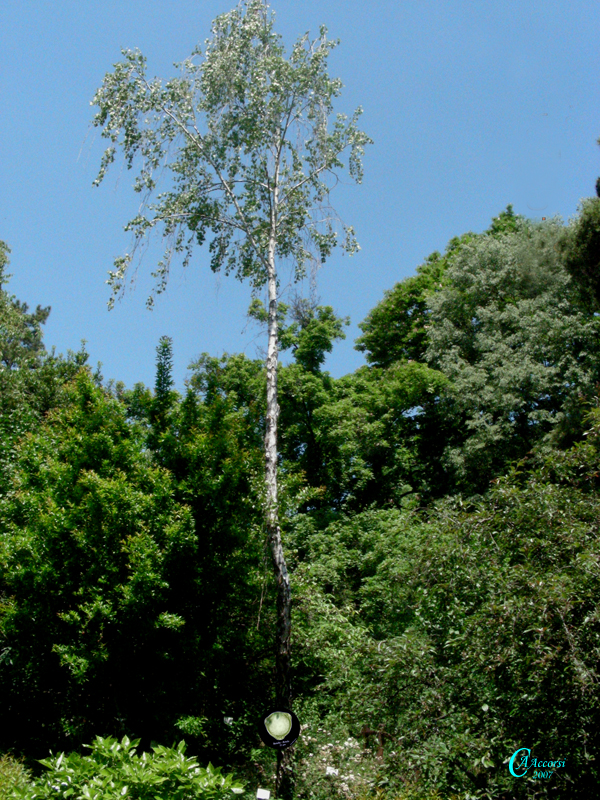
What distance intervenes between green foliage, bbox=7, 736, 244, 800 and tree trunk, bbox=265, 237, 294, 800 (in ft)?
7.28

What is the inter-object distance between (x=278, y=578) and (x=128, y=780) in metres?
3.52

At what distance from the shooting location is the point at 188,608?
848cm

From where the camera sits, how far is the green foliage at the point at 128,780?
4.54m

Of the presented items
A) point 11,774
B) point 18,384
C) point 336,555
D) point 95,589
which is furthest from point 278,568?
point 18,384

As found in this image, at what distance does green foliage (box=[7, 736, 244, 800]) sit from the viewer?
14.9 feet

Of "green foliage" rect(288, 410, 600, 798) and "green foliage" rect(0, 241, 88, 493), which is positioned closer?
"green foliage" rect(288, 410, 600, 798)

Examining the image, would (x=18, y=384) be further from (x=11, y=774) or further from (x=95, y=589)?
(x=11, y=774)

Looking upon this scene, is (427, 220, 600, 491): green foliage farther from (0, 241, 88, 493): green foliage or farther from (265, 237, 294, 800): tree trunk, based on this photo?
(0, 241, 88, 493): green foliage

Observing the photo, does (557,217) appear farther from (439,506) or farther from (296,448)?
(439,506)

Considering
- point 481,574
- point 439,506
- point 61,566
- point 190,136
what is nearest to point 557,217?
point 190,136

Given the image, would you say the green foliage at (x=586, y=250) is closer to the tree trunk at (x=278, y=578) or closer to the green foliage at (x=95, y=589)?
the tree trunk at (x=278, y=578)

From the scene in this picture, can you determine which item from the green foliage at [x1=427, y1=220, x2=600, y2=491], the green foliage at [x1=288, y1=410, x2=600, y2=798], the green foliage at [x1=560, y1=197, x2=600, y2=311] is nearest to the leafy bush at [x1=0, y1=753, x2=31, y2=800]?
the green foliage at [x1=288, y1=410, x2=600, y2=798]

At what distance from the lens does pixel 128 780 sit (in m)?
4.59

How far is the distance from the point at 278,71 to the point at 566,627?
921 centimetres
